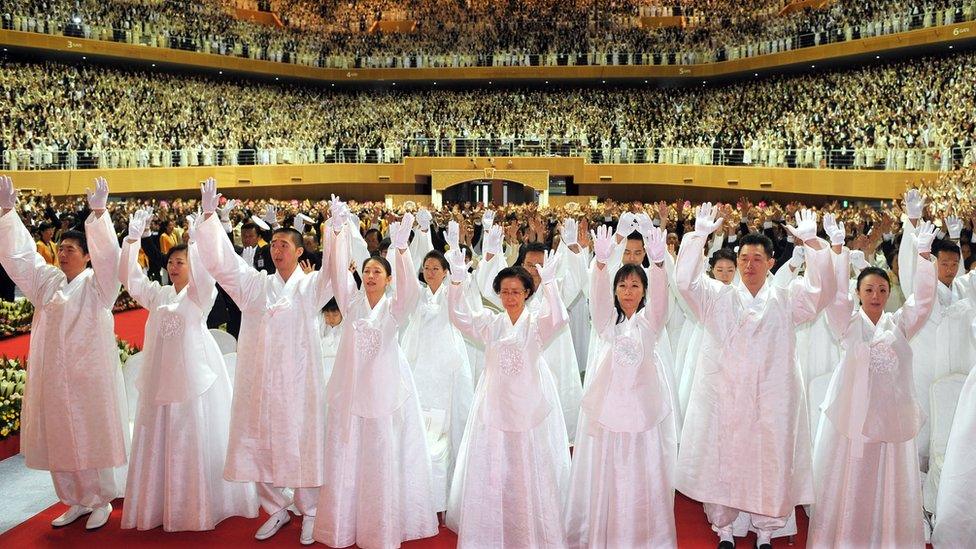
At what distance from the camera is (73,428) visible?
577 cm

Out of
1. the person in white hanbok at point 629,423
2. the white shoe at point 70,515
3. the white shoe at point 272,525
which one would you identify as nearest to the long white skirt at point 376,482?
the white shoe at point 272,525

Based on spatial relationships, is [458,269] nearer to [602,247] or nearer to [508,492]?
[602,247]

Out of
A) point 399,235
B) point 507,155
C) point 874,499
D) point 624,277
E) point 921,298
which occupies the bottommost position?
point 874,499

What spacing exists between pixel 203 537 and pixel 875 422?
4.35 metres

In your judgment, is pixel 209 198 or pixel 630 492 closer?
pixel 630 492

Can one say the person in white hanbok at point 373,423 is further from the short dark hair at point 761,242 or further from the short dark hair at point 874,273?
the short dark hair at point 874,273

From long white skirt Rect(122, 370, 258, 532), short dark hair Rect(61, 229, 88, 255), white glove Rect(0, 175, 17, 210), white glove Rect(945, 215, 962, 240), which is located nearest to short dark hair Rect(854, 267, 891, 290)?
white glove Rect(945, 215, 962, 240)

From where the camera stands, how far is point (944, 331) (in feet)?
21.1

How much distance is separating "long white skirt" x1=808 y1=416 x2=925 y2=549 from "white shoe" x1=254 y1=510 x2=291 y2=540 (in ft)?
11.5

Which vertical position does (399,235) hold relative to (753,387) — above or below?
above

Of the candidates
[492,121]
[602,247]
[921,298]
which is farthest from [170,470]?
[492,121]

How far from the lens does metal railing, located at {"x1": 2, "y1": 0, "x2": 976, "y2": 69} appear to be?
25609mm

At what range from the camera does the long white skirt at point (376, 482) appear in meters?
5.32

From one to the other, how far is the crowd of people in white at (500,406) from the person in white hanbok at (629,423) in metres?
0.01
